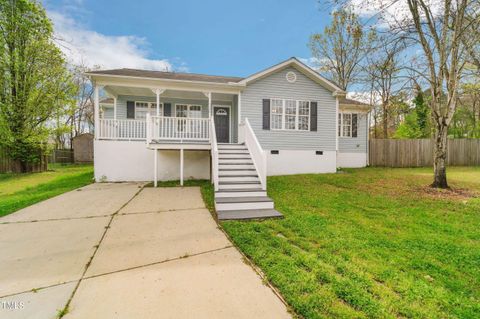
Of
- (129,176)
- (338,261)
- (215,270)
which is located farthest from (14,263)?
(129,176)

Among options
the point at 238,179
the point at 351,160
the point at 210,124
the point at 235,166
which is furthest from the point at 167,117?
the point at 351,160

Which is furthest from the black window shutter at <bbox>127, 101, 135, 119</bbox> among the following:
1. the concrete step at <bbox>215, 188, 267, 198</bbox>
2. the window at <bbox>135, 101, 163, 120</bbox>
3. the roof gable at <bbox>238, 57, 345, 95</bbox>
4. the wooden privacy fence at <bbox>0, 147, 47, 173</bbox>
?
the concrete step at <bbox>215, 188, 267, 198</bbox>

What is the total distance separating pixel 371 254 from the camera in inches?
124

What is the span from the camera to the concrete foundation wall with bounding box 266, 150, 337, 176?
10336 millimetres

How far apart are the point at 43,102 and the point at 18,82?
141cm

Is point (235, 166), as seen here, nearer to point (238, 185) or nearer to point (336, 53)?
point (238, 185)

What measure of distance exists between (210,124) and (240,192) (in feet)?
13.4

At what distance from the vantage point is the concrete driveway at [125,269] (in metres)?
2.10

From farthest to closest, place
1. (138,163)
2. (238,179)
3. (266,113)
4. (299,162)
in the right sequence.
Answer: (299,162), (266,113), (138,163), (238,179)

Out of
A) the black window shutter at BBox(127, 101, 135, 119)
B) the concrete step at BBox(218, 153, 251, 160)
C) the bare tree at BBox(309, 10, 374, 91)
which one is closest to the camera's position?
the concrete step at BBox(218, 153, 251, 160)

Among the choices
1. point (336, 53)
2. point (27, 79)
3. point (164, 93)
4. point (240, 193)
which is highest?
point (336, 53)

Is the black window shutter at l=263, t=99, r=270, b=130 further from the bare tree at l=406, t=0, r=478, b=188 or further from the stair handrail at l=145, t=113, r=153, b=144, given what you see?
the bare tree at l=406, t=0, r=478, b=188

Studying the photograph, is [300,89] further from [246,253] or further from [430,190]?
[246,253]

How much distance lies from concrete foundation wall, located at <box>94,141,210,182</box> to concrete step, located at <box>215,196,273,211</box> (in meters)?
4.65
